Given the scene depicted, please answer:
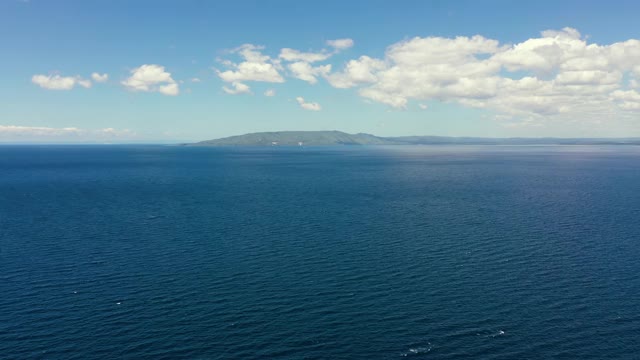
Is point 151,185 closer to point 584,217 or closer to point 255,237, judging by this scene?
point 255,237

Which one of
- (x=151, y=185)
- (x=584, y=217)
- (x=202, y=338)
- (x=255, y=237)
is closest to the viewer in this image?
(x=202, y=338)

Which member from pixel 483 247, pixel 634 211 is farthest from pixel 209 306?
pixel 634 211

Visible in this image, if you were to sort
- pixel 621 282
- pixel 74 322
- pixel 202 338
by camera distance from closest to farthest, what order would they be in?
pixel 202 338, pixel 74 322, pixel 621 282

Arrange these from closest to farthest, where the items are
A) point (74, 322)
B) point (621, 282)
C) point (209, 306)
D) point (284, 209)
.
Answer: point (74, 322) < point (209, 306) < point (621, 282) < point (284, 209)

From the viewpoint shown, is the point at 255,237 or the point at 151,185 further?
the point at 151,185

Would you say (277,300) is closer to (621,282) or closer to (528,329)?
(528,329)

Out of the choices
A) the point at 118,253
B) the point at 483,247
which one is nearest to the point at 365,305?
the point at 483,247
